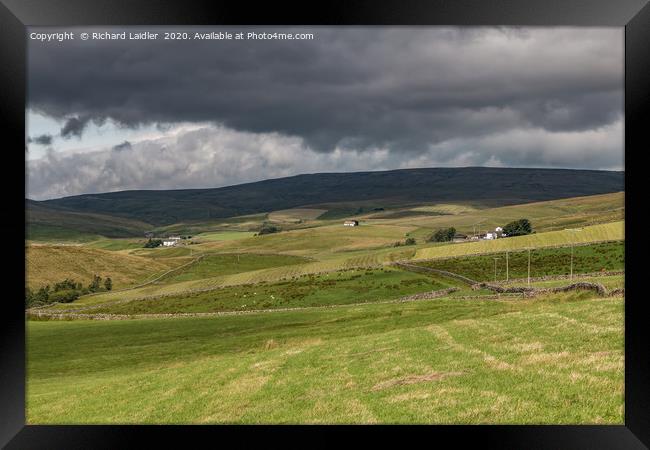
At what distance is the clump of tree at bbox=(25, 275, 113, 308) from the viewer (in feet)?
241

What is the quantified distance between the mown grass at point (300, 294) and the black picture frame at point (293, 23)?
155 ft

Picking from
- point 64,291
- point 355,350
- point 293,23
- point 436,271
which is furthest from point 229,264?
point 293,23

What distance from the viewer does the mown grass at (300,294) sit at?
57.9m

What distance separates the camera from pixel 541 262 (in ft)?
214

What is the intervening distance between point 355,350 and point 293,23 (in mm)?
12256

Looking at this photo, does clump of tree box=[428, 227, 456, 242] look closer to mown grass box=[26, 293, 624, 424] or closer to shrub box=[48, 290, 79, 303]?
shrub box=[48, 290, 79, 303]

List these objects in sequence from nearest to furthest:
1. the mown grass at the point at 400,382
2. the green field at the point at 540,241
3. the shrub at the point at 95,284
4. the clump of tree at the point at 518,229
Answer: the mown grass at the point at 400,382
the green field at the point at 540,241
the shrub at the point at 95,284
the clump of tree at the point at 518,229

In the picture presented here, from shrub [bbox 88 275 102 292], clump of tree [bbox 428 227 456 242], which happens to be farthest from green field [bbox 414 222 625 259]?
shrub [bbox 88 275 102 292]

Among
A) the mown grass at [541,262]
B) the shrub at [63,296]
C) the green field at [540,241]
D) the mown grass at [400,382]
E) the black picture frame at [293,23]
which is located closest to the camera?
the black picture frame at [293,23]

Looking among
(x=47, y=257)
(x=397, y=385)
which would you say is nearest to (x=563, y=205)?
(x=47, y=257)

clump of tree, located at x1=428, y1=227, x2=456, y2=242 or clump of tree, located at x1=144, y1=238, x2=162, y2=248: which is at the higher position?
clump of tree, located at x1=428, y1=227, x2=456, y2=242

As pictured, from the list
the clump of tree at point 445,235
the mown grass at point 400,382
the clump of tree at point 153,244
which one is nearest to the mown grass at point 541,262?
the clump of tree at point 445,235

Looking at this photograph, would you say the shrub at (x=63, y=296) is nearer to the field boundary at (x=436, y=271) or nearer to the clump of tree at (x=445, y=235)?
the field boundary at (x=436, y=271)

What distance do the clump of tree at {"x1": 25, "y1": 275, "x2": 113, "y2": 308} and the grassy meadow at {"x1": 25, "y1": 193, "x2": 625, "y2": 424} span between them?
3.27m
